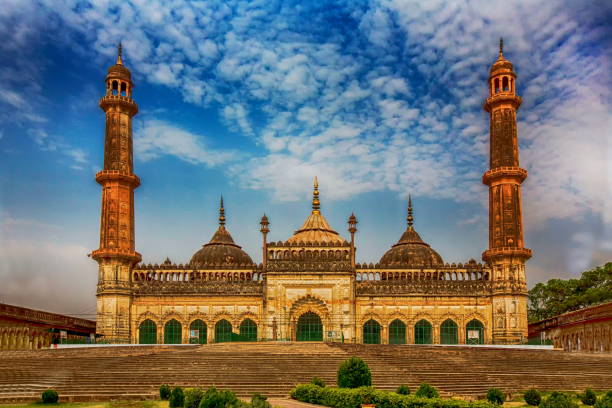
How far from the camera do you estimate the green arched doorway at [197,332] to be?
50625 mm

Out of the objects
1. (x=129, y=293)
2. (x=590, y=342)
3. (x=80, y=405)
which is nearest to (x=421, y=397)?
(x=80, y=405)

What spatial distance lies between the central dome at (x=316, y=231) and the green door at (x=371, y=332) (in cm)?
634

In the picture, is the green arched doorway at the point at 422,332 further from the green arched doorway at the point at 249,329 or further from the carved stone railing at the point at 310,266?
the green arched doorway at the point at 249,329

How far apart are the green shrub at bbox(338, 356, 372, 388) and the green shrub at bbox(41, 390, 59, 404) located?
11002 mm

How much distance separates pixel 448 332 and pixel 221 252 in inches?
793

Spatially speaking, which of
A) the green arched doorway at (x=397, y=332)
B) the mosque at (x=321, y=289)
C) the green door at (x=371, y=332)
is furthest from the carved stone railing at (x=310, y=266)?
the green arched doorway at (x=397, y=332)

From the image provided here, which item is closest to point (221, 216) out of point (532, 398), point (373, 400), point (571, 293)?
point (571, 293)

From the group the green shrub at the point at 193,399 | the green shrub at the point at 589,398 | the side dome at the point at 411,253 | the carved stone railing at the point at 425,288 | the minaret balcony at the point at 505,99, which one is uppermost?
the minaret balcony at the point at 505,99

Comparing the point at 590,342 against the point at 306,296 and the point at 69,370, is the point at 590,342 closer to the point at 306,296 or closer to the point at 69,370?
the point at 306,296

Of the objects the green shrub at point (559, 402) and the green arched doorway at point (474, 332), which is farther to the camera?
the green arched doorway at point (474, 332)

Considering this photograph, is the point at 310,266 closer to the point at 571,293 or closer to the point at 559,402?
the point at 571,293

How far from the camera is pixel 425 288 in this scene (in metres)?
50.4

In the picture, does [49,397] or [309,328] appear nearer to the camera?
[49,397]

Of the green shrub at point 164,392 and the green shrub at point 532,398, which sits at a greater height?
the green shrub at point 164,392
